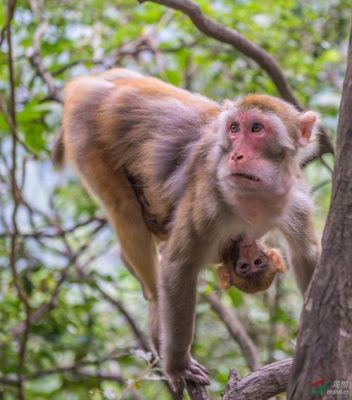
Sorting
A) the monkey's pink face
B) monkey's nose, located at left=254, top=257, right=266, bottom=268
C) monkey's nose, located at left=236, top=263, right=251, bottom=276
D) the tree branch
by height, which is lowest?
monkey's nose, located at left=236, top=263, right=251, bottom=276

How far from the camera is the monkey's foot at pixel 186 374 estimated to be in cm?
408

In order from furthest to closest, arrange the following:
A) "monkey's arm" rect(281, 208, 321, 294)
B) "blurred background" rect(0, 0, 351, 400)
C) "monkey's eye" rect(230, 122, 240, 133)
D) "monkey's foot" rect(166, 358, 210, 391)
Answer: "blurred background" rect(0, 0, 351, 400), "monkey's arm" rect(281, 208, 321, 294), "monkey's foot" rect(166, 358, 210, 391), "monkey's eye" rect(230, 122, 240, 133)

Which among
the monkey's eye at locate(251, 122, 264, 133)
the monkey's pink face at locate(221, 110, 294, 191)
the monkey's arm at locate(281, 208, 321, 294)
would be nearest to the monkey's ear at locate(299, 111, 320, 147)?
the monkey's pink face at locate(221, 110, 294, 191)

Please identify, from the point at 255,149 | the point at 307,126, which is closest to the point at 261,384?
the point at 255,149

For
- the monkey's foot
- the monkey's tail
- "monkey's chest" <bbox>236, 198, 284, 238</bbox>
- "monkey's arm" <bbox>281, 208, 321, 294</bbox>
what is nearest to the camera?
"monkey's chest" <bbox>236, 198, 284, 238</bbox>

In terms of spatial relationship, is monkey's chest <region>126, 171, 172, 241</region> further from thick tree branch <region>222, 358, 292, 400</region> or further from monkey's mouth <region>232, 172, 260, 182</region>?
thick tree branch <region>222, 358, 292, 400</region>

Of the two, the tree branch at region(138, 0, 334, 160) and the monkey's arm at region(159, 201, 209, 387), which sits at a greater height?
the tree branch at region(138, 0, 334, 160)

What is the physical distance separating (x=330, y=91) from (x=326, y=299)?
4472mm

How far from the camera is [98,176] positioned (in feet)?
16.0

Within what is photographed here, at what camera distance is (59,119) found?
599cm

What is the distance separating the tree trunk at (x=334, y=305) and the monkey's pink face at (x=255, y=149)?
1.24 meters

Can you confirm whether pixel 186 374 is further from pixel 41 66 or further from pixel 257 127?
pixel 41 66

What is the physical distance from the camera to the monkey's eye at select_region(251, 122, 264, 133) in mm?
3660

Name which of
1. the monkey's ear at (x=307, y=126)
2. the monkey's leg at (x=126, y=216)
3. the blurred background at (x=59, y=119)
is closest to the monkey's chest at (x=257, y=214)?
the monkey's ear at (x=307, y=126)
